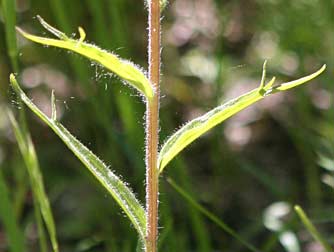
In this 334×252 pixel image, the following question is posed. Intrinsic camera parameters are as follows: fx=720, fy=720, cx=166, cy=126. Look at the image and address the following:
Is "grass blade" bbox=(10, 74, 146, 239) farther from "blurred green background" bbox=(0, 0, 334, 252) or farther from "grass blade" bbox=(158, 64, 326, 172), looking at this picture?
"blurred green background" bbox=(0, 0, 334, 252)

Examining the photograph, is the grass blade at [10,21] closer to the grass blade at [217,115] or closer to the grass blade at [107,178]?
the grass blade at [107,178]

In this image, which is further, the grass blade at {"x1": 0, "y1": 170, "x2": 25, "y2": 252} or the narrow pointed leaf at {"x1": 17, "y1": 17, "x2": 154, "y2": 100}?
the grass blade at {"x1": 0, "y1": 170, "x2": 25, "y2": 252}

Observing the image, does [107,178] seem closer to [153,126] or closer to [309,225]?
[153,126]

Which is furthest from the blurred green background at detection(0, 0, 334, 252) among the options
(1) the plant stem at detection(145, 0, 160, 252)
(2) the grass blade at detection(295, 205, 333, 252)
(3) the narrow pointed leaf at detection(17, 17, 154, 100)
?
(3) the narrow pointed leaf at detection(17, 17, 154, 100)

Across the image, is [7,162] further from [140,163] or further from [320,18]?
[320,18]

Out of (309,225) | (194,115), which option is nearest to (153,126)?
(309,225)

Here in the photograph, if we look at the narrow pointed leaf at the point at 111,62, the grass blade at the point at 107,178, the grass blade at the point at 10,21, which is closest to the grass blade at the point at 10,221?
the grass blade at the point at 10,21
